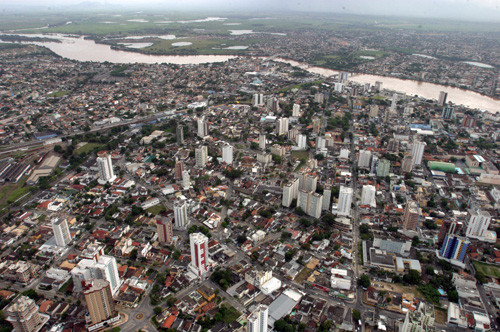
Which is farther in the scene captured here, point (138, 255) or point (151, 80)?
point (151, 80)

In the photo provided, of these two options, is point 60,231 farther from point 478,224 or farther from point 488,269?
point 478,224

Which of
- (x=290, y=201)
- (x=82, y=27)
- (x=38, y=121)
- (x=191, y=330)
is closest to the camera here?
(x=191, y=330)

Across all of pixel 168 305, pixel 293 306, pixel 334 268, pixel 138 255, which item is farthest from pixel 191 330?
A: pixel 334 268

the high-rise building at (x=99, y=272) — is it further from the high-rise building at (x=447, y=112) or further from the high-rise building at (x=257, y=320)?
the high-rise building at (x=447, y=112)

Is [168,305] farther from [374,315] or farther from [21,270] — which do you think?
[374,315]

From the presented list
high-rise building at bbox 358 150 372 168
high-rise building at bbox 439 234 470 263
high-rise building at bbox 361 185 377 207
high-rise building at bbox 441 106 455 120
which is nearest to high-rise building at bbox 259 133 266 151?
high-rise building at bbox 358 150 372 168

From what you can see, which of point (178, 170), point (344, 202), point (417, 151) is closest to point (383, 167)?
point (417, 151)
